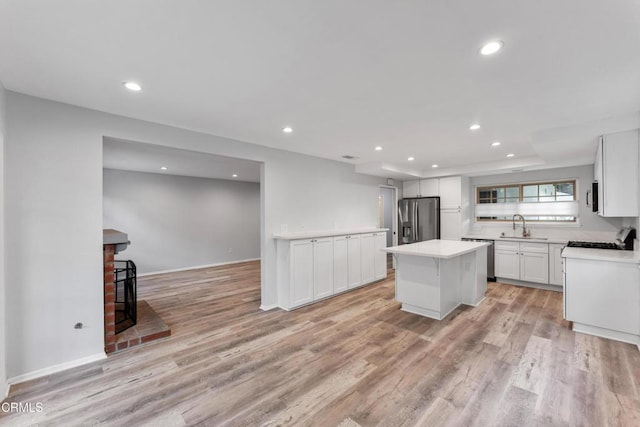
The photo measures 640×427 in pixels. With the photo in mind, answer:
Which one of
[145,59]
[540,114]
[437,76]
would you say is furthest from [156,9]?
[540,114]

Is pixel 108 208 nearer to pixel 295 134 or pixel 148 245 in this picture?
pixel 148 245

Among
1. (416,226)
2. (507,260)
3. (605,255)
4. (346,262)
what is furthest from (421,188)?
(605,255)

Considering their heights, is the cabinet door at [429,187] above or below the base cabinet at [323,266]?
above

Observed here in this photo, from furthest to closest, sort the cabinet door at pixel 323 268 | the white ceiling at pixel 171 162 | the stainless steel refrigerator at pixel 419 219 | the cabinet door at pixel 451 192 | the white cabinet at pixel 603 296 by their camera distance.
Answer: the stainless steel refrigerator at pixel 419 219, the cabinet door at pixel 451 192, the cabinet door at pixel 323 268, the white ceiling at pixel 171 162, the white cabinet at pixel 603 296

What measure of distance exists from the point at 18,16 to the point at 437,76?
2500 millimetres

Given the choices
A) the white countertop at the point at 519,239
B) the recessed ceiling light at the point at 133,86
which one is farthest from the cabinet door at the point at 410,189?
the recessed ceiling light at the point at 133,86

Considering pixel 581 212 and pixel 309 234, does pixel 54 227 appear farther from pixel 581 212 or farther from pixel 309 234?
pixel 581 212

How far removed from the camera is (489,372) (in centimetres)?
236

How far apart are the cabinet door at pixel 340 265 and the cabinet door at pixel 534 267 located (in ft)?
10.6

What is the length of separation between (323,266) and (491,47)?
11.3 feet

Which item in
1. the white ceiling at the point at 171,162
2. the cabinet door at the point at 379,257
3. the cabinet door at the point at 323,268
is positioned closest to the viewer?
the white ceiling at the point at 171,162

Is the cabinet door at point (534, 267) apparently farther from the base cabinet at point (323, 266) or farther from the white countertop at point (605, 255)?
the base cabinet at point (323, 266)

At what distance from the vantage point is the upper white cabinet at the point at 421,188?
6402 millimetres

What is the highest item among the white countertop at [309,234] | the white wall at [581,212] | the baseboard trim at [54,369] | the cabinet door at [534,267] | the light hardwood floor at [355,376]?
the white wall at [581,212]
